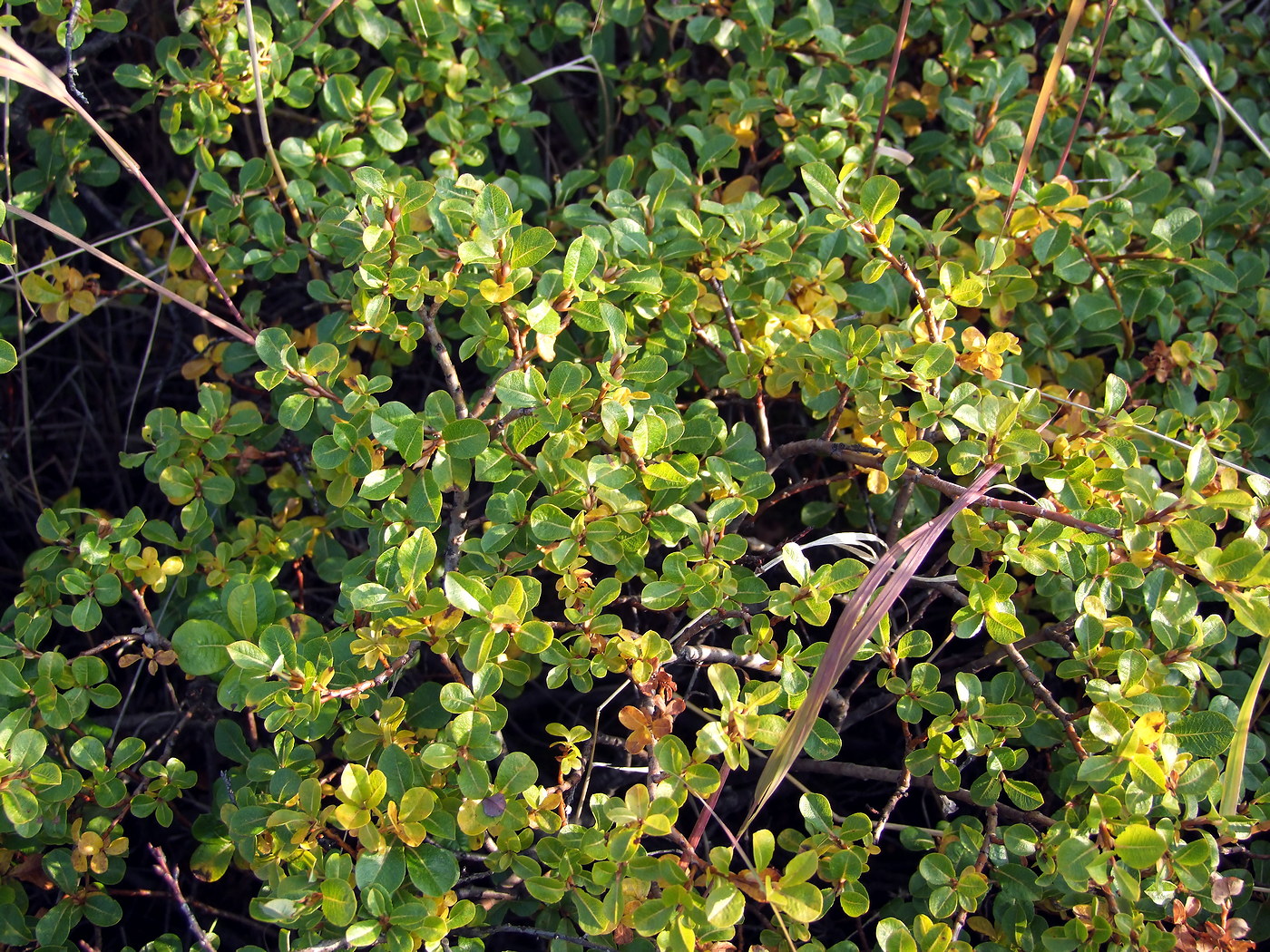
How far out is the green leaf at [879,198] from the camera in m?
1.51

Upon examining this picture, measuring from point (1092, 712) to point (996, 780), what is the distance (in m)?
0.20

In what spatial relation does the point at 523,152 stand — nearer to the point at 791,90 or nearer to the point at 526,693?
the point at 791,90

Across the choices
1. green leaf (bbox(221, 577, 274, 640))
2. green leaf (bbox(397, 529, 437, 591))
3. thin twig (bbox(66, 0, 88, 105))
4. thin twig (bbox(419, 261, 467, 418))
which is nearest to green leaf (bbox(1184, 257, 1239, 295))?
thin twig (bbox(419, 261, 467, 418))

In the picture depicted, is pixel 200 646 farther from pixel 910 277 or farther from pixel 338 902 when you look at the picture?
pixel 910 277

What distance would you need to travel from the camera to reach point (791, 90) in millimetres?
1914

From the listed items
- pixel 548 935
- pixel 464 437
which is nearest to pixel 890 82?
pixel 464 437

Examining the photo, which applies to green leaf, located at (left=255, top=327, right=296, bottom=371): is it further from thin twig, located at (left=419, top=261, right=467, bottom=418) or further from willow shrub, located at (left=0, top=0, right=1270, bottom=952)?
thin twig, located at (left=419, top=261, right=467, bottom=418)

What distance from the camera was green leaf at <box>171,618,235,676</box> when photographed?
4.36ft

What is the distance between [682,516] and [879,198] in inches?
23.3

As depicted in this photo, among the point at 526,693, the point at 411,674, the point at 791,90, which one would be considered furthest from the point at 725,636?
the point at 791,90

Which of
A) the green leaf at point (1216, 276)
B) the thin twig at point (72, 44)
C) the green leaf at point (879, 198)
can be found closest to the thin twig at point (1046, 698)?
the green leaf at point (879, 198)

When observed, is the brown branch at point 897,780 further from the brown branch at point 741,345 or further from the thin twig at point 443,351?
the thin twig at point 443,351

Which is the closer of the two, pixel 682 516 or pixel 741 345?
pixel 682 516

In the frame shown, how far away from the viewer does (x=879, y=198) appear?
4.97 ft
